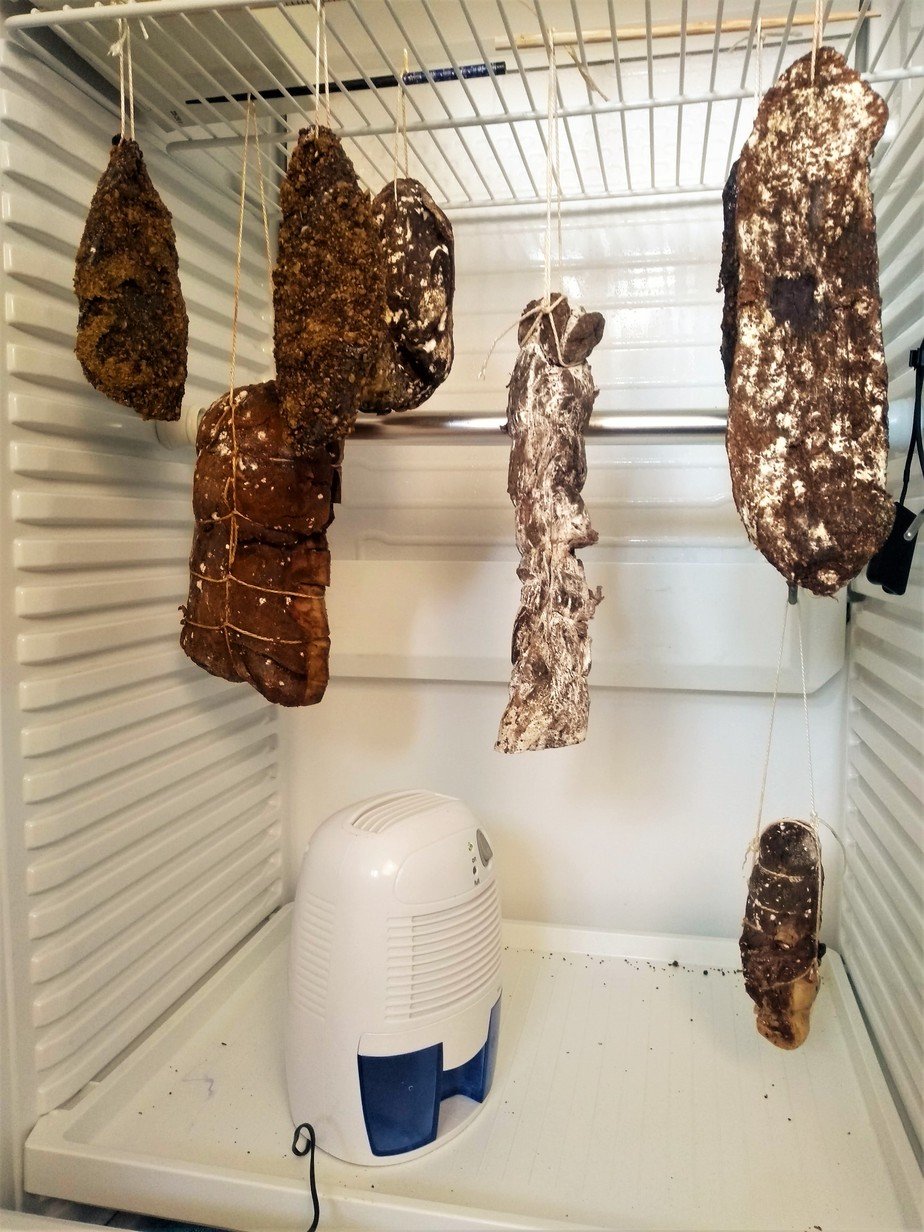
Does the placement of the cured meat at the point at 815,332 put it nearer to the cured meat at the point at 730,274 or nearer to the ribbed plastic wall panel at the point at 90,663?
the cured meat at the point at 730,274

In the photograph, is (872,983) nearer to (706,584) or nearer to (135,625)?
(706,584)

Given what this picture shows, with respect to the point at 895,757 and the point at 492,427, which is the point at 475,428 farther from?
the point at 895,757

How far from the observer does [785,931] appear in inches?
34.3

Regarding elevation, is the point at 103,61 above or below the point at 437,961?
above

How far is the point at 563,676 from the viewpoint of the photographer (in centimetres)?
86

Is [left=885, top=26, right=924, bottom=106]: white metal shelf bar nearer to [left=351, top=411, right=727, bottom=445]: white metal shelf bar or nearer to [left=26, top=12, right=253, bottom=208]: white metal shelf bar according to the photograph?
[left=351, top=411, right=727, bottom=445]: white metal shelf bar

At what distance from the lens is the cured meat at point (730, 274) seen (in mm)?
767

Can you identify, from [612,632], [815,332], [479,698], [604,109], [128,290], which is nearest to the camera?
[815,332]

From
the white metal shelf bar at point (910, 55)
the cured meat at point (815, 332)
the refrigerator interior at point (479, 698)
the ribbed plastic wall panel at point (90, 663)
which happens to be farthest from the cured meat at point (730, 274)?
the ribbed plastic wall panel at point (90, 663)

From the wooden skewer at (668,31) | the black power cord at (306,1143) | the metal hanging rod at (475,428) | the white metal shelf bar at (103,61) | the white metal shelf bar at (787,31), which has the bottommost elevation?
the black power cord at (306,1143)

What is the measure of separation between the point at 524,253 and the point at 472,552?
0.48 m

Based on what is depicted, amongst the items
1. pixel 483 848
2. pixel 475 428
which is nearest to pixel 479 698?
pixel 483 848

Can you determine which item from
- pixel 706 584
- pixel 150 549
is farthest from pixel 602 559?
pixel 150 549

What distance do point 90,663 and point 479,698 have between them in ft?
2.00
